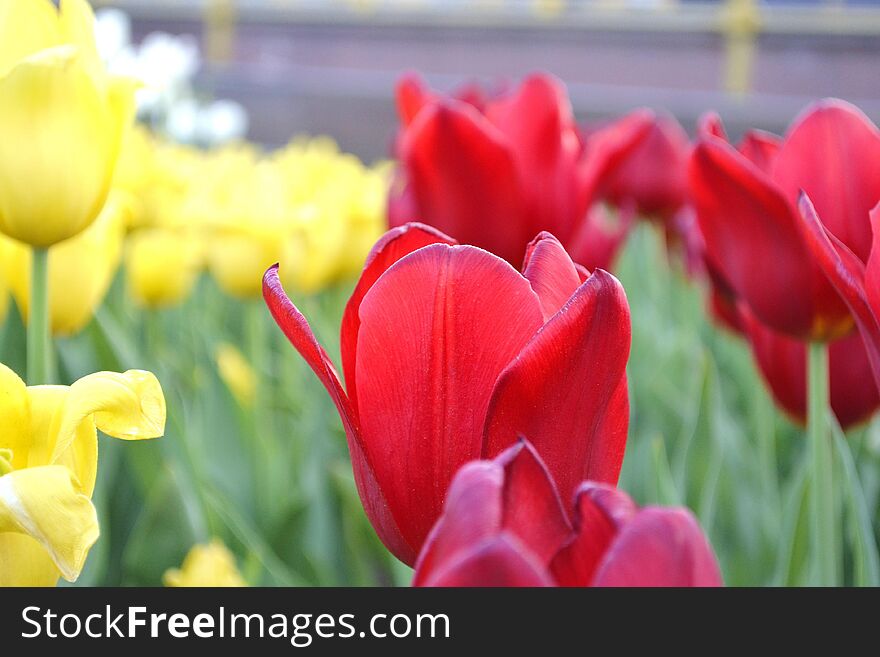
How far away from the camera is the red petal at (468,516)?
7.9 inches

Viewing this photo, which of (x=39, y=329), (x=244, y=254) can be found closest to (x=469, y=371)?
(x=39, y=329)

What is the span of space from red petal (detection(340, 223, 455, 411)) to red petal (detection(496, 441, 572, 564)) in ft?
0.33

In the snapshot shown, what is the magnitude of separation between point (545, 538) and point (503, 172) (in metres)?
0.51

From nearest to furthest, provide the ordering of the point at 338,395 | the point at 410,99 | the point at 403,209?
the point at 338,395 < the point at 403,209 < the point at 410,99

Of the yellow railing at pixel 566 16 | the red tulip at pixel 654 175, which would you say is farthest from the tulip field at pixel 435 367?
the yellow railing at pixel 566 16

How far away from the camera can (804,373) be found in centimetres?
60

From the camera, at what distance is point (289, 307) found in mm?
291

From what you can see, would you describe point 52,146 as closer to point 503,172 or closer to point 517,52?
point 503,172

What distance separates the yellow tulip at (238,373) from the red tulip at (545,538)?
0.88 m

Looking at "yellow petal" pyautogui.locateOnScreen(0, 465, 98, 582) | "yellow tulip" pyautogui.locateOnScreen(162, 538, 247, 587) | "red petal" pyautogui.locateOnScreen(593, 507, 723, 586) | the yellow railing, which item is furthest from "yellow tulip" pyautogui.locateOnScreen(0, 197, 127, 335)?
the yellow railing

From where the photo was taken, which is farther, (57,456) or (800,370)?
(800,370)

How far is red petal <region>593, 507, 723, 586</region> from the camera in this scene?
0.19 meters

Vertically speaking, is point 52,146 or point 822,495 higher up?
point 52,146
